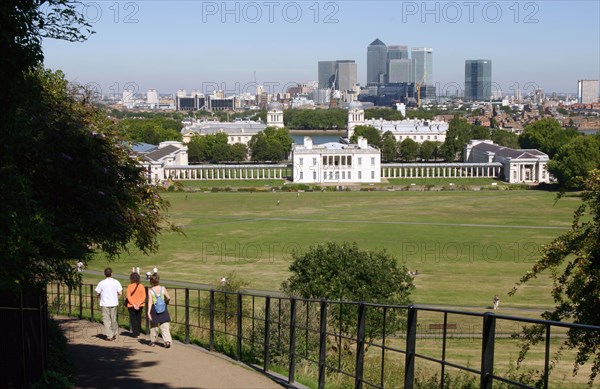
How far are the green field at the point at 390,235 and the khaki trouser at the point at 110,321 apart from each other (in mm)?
21295

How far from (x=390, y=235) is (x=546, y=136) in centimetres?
7182

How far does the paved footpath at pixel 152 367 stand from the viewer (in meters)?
9.34

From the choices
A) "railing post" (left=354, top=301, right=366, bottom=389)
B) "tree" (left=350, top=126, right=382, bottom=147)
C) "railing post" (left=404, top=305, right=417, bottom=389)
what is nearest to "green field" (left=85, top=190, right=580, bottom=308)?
"railing post" (left=354, top=301, right=366, bottom=389)

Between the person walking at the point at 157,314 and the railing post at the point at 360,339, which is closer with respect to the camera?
the railing post at the point at 360,339

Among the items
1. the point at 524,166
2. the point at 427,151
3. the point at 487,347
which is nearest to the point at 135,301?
the point at 487,347

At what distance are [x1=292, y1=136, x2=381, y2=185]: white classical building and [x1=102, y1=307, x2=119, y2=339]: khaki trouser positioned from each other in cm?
8770

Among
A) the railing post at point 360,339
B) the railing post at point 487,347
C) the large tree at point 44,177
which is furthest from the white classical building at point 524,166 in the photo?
the railing post at point 487,347

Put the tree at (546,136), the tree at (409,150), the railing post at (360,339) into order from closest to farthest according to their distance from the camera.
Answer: the railing post at (360,339) → the tree at (546,136) → the tree at (409,150)

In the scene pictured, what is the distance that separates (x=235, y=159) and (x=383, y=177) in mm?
21931

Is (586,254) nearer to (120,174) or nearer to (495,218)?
(120,174)

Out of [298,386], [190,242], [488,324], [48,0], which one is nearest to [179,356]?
→ [298,386]

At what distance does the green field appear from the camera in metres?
37.1

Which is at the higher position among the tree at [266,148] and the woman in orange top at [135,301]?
the tree at [266,148]

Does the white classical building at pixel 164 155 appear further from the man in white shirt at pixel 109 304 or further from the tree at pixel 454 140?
the man in white shirt at pixel 109 304
